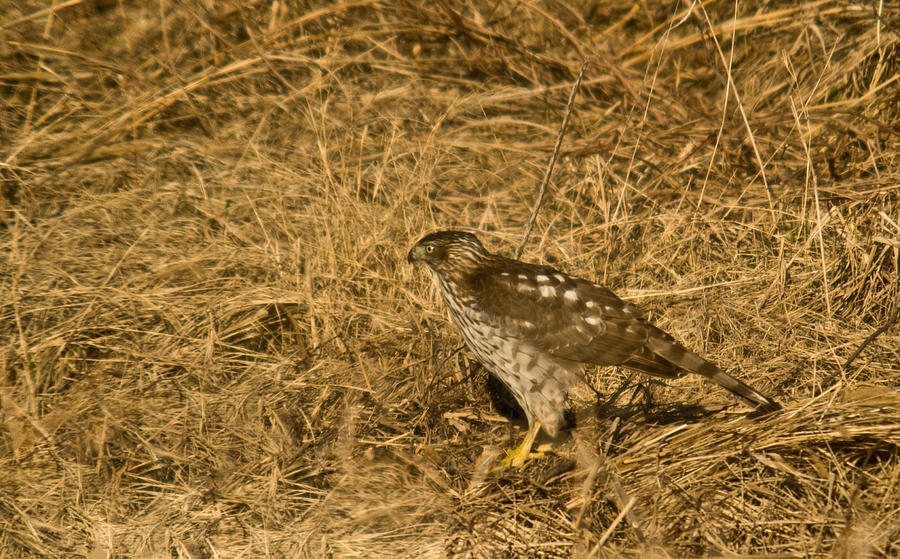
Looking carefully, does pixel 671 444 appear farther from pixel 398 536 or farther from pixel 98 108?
pixel 98 108

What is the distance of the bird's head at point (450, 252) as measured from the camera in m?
3.79

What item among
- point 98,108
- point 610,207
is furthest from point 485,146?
point 98,108

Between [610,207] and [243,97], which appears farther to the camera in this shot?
[243,97]

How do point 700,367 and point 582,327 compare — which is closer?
point 700,367

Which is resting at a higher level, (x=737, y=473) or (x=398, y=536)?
(x=737, y=473)

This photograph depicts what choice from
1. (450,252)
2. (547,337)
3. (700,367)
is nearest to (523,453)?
(547,337)

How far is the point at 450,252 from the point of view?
3812 millimetres

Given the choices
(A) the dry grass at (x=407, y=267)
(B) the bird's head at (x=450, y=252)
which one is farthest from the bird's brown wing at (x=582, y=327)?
(A) the dry grass at (x=407, y=267)

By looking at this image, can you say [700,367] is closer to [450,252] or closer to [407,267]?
[450,252]

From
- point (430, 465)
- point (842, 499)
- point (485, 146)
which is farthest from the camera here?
point (485, 146)

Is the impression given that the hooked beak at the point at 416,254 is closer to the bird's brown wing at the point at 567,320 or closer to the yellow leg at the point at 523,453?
the bird's brown wing at the point at 567,320

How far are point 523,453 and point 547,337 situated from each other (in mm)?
557

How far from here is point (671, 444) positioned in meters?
3.30

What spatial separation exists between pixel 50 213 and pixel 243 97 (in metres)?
1.62
